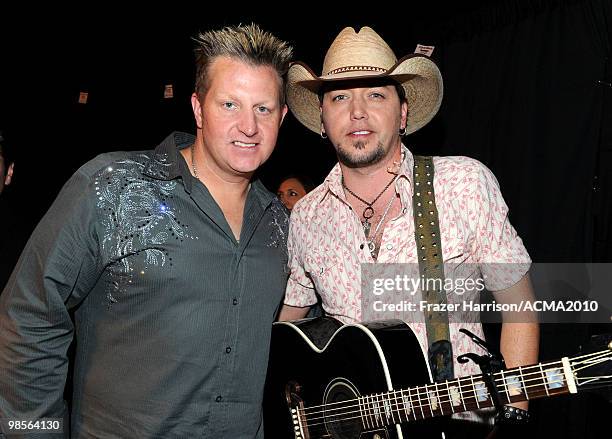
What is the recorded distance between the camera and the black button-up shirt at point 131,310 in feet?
7.12

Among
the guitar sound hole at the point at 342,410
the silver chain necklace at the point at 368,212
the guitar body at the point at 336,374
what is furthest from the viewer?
the silver chain necklace at the point at 368,212

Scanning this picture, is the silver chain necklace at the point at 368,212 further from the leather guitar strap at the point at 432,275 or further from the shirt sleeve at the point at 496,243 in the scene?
the shirt sleeve at the point at 496,243

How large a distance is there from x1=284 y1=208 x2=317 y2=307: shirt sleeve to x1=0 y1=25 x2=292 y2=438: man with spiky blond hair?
20.1 inches

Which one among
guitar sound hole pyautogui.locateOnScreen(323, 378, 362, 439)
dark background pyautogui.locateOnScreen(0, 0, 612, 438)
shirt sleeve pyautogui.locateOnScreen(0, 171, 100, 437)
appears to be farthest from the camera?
dark background pyautogui.locateOnScreen(0, 0, 612, 438)

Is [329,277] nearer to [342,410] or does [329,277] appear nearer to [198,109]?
[342,410]

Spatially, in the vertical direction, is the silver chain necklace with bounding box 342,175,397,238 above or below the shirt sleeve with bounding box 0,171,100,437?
above

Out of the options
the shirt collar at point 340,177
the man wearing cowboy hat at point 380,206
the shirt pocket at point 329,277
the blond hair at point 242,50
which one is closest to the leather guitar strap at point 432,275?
the man wearing cowboy hat at point 380,206

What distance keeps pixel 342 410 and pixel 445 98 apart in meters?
2.68

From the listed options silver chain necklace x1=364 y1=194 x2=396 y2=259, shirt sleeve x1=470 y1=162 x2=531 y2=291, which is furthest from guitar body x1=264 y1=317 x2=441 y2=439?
shirt sleeve x1=470 y1=162 x2=531 y2=291

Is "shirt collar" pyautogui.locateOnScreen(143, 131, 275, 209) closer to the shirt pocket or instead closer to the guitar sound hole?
the shirt pocket

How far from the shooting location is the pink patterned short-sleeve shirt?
8.08 ft

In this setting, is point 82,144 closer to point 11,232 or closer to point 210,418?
point 11,232

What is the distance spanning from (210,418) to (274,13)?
3.45 m

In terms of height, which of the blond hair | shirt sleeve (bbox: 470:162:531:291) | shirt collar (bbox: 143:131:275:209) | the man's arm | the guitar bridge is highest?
the blond hair
